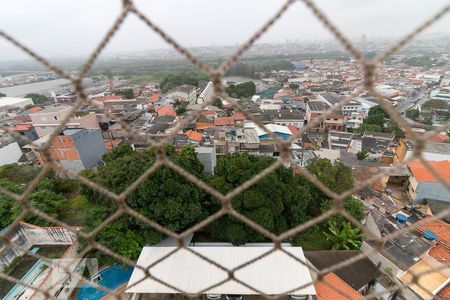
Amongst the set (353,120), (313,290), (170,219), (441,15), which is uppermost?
(441,15)

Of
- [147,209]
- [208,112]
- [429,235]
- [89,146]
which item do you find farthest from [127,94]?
[429,235]

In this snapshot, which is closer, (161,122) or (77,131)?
(77,131)

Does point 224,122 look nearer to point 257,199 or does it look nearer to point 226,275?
point 257,199

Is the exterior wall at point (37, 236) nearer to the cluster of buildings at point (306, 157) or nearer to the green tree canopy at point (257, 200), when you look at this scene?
the cluster of buildings at point (306, 157)

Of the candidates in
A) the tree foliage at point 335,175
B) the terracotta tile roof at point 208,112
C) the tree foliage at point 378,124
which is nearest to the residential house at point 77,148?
the terracotta tile roof at point 208,112

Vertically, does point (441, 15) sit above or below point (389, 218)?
above

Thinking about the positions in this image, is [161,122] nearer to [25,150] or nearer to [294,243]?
[25,150]

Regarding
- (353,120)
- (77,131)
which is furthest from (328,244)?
(353,120)
